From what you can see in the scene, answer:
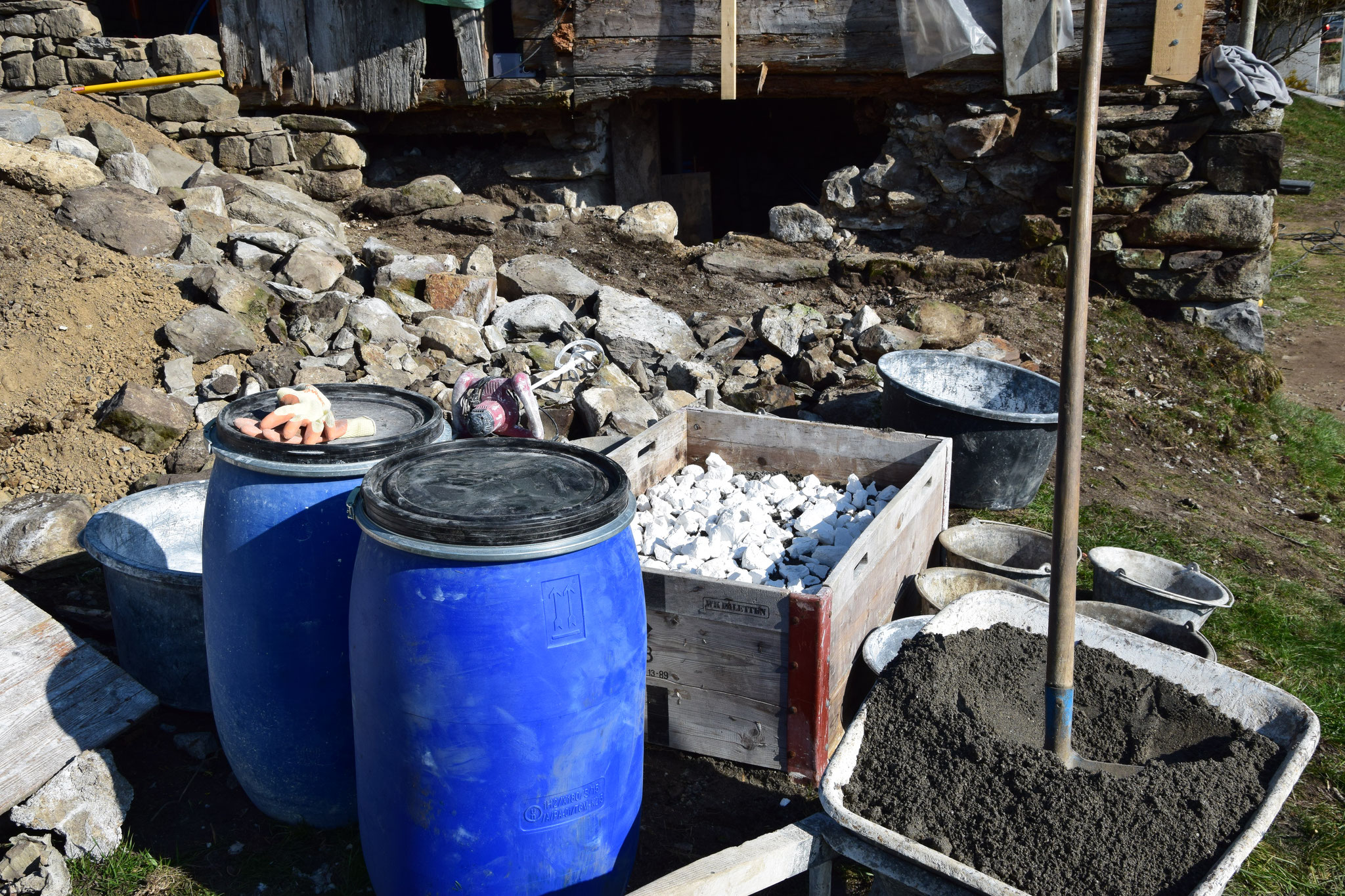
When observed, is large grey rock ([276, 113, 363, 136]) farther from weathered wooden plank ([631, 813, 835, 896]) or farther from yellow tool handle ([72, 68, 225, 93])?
weathered wooden plank ([631, 813, 835, 896])

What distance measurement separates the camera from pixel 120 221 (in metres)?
5.21

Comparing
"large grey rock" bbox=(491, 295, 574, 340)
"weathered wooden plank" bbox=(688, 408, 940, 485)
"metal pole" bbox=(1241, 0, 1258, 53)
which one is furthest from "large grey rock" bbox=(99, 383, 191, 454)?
"metal pole" bbox=(1241, 0, 1258, 53)

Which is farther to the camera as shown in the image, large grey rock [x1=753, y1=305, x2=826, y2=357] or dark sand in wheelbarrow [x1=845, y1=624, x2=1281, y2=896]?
large grey rock [x1=753, y1=305, x2=826, y2=357]

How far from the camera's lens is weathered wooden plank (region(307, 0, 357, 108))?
7.44 meters

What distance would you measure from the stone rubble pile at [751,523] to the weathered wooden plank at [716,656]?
256 mm

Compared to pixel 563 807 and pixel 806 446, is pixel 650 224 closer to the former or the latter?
pixel 806 446

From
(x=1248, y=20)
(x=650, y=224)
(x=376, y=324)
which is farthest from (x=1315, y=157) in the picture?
(x=376, y=324)

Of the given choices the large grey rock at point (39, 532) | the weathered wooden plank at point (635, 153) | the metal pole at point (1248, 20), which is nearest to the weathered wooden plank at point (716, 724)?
the large grey rock at point (39, 532)

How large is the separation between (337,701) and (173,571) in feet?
2.54

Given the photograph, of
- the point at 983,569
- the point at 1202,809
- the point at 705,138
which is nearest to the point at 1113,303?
the point at 983,569

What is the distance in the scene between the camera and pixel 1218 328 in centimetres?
629

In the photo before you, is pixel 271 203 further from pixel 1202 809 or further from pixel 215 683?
pixel 1202 809

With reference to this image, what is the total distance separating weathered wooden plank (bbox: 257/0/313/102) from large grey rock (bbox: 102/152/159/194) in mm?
1848

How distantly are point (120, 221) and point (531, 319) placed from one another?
221cm
